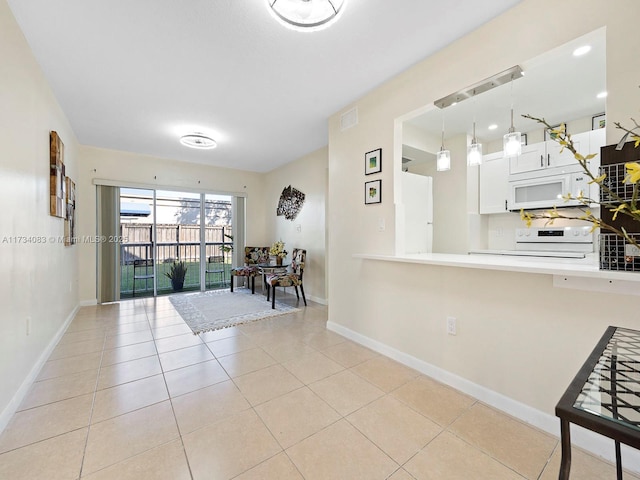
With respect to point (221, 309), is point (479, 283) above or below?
above

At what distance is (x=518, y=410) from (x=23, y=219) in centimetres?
368

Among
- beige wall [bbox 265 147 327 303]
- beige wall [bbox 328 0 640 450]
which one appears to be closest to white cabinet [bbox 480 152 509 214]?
beige wall [bbox 328 0 640 450]

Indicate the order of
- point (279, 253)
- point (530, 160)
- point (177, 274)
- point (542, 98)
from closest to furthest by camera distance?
point (542, 98) < point (530, 160) < point (279, 253) < point (177, 274)

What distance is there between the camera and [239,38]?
2.00 meters

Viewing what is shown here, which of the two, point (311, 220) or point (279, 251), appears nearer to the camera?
point (311, 220)

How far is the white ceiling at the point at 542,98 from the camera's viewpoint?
6.75 ft

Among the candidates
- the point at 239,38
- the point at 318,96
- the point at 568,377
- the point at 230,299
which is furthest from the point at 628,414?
the point at 230,299

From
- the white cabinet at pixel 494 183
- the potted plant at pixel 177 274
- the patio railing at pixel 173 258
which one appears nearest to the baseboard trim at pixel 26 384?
the patio railing at pixel 173 258

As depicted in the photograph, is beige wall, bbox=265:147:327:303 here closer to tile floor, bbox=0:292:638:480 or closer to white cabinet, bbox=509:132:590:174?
tile floor, bbox=0:292:638:480

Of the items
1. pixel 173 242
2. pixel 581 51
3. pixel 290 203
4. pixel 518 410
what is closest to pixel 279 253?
pixel 290 203

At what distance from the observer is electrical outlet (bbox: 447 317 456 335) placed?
6.84 ft

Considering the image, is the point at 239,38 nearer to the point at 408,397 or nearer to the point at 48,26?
the point at 48,26

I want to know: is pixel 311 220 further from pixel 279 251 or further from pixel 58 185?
pixel 58 185

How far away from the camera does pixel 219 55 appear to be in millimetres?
2193
